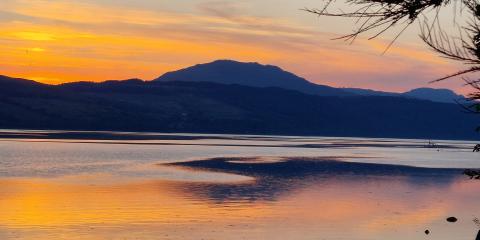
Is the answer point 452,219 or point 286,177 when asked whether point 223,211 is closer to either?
point 452,219

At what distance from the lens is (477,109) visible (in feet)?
36.5

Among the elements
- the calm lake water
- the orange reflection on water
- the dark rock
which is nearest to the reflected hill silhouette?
the calm lake water

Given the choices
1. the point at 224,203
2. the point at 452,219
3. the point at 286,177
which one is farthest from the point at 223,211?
the point at 286,177

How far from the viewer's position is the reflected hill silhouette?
51.3 meters

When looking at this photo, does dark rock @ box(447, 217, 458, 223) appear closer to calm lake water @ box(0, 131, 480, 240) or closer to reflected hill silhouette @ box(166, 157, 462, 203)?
calm lake water @ box(0, 131, 480, 240)

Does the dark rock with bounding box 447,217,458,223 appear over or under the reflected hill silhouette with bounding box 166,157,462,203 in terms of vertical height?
under

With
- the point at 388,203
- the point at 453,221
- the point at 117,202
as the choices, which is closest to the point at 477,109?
the point at 453,221

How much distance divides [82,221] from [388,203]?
2237 cm

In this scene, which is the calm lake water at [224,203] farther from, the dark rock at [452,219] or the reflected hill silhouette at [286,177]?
the dark rock at [452,219]

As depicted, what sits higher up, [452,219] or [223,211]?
[223,211]

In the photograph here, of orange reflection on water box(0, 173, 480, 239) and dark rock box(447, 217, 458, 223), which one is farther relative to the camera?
dark rock box(447, 217, 458, 223)

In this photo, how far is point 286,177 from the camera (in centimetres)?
6950

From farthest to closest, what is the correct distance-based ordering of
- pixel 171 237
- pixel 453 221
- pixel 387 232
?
pixel 453 221, pixel 387 232, pixel 171 237

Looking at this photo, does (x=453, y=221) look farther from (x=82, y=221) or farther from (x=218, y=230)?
(x=82, y=221)
